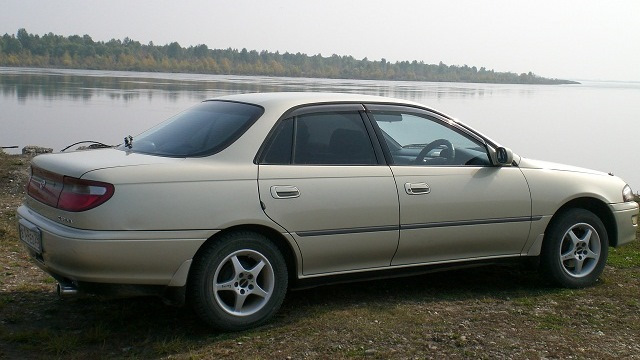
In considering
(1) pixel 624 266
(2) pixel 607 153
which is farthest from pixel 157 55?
(1) pixel 624 266

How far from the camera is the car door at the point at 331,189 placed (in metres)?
5.23

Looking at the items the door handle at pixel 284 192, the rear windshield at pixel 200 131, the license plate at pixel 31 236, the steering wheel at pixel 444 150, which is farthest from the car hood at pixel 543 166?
the license plate at pixel 31 236

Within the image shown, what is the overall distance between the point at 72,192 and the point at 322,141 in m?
1.75

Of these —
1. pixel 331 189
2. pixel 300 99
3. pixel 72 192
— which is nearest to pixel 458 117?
pixel 300 99

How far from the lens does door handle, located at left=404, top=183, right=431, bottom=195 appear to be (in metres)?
5.70

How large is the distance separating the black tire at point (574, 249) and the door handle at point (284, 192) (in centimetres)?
237

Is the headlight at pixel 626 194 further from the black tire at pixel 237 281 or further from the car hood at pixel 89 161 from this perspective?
the car hood at pixel 89 161

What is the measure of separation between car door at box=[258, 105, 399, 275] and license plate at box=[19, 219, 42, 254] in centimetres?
141

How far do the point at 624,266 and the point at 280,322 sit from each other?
12.3 ft

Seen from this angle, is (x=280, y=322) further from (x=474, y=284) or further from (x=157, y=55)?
(x=157, y=55)

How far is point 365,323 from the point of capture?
5.38 metres

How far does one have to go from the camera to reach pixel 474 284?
6.61 metres

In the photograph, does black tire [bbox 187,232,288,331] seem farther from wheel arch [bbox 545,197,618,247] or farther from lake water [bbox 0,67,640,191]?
lake water [bbox 0,67,640,191]

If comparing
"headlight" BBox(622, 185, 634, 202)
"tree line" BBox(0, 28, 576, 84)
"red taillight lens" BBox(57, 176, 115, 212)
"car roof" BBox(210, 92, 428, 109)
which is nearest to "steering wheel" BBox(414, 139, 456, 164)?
"car roof" BBox(210, 92, 428, 109)
